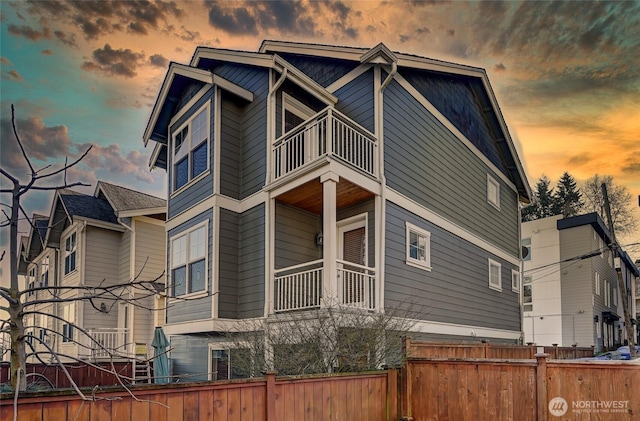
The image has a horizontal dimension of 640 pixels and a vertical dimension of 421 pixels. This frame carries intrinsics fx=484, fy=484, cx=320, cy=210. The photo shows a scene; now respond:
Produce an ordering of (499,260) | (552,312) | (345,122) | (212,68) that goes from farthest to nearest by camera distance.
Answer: (552,312) < (499,260) < (212,68) < (345,122)

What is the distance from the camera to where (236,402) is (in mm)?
4715

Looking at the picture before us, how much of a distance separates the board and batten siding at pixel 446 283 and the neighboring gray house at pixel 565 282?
25.3 ft

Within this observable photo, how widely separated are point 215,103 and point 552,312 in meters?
18.9

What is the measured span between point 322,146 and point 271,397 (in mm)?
5766

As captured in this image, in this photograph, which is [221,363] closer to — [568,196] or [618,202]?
[618,202]

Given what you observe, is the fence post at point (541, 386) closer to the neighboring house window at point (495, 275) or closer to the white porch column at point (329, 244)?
the white porch column at point (329, 244)

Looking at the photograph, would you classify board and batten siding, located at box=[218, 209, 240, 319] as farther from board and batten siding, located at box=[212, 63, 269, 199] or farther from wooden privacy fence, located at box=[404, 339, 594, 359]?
wooden privacy fence, located at box=[404, 339, 594, 359]

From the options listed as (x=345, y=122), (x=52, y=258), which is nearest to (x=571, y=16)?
(x=345, y=122)


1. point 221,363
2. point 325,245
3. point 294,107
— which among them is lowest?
point 221,363

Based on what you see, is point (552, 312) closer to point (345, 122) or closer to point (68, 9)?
point (345, 122)

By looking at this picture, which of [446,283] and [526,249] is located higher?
[526,249]

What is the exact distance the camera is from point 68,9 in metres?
4.95

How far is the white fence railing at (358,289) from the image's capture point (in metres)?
8.46

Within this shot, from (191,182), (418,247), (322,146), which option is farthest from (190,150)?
(418,247)
